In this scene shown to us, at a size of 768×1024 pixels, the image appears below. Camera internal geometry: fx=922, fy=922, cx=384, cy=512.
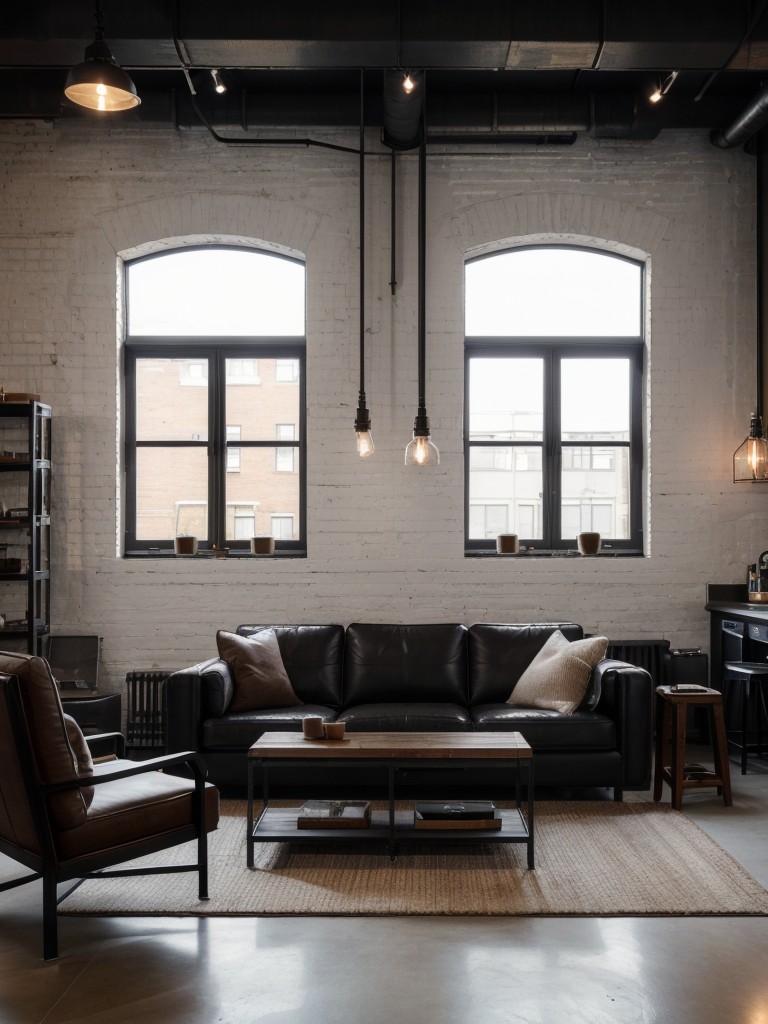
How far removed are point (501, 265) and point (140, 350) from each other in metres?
2.77

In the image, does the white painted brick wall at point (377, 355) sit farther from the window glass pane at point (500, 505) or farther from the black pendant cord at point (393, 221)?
the window glass pane at point (500, 505)

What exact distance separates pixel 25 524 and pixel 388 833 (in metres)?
3.32

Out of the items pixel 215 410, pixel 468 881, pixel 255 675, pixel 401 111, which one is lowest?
pixel 468 881

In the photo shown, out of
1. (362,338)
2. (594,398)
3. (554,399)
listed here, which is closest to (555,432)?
(554,399)

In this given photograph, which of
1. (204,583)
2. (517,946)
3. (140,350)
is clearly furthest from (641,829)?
(140,350)

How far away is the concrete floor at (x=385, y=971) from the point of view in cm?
288

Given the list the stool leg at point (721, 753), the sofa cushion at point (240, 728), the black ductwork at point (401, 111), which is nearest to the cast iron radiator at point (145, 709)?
the sofa cushion at point (240, 728)

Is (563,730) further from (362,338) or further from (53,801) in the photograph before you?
(362,338)

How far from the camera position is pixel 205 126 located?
20.9 feet

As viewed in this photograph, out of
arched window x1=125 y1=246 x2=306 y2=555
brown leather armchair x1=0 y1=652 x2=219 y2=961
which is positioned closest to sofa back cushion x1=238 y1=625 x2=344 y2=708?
arched window x1=125 y1=246 x2=306 y2=555

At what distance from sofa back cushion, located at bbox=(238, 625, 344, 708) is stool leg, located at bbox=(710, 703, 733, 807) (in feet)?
7.33

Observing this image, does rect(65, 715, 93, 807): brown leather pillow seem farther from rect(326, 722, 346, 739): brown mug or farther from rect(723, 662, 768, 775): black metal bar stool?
rect(723, 662, 768, 775): black metal bar stool

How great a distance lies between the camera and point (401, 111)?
5.85 metres

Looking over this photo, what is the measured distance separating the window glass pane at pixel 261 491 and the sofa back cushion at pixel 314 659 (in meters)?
1.06
